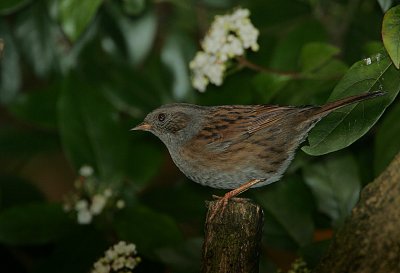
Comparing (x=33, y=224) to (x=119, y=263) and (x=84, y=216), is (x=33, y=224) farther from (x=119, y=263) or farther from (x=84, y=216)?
(x=119, y=263)

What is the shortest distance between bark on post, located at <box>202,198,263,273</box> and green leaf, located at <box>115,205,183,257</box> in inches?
53.8

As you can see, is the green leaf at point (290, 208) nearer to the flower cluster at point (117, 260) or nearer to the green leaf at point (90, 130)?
the green leaf at point (90, 130)

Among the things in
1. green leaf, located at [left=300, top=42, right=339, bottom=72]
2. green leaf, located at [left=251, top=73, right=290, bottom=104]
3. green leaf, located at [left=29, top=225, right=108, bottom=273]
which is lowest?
green leaf, located at [left=29, top=225, right=108, bottom=273]

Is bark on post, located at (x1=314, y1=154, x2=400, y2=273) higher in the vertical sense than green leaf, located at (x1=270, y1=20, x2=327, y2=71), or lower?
lower

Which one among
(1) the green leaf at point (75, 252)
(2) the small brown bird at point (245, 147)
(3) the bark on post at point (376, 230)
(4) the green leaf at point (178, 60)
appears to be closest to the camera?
(3) the bark on post at point (376, 230)

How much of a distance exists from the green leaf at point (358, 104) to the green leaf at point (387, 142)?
2.62 ft

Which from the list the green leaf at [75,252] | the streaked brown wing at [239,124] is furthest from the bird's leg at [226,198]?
the green leaf at [75,252]

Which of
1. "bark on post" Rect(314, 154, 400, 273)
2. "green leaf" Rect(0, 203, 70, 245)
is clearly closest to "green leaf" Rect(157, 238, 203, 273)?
"green leaf" Rect(0, 203, 70, 245)

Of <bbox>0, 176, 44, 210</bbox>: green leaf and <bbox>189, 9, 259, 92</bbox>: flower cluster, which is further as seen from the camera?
<bbox>0, 176, 44, 210</bbox>: green leaf

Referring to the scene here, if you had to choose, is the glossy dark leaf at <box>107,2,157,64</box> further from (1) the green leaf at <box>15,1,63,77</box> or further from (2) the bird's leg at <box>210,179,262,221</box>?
(2) the bird's leg at <box>210,179,262,221</box>

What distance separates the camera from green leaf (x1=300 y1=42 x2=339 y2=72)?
4.00 m

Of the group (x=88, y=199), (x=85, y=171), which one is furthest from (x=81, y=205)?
(x=88, y=199)

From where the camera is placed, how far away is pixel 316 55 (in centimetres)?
404

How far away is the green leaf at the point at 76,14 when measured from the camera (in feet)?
13.6
